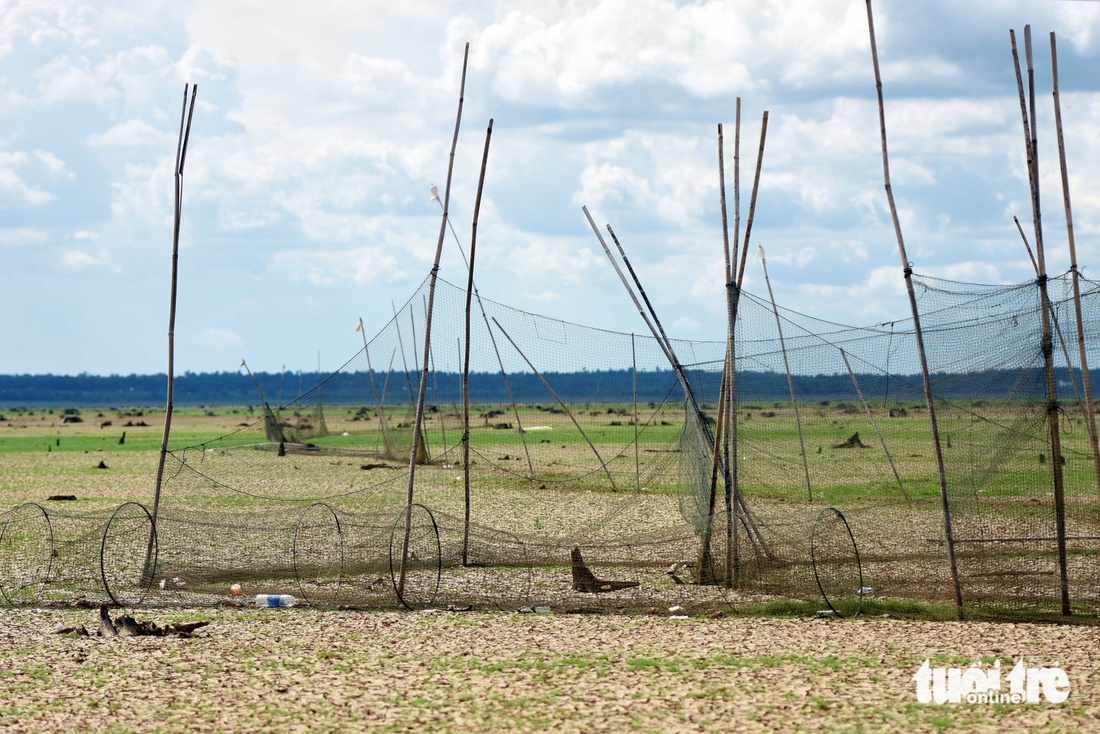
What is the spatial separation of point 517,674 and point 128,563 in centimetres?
635

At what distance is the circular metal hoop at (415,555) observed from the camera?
9758 mm

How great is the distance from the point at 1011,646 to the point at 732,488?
3.25 m

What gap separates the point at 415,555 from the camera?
10.7 m

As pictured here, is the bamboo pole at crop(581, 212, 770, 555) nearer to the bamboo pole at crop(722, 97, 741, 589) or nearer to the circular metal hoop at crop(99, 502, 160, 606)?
the bamboo pole at crop(722, 97, 741, 589)

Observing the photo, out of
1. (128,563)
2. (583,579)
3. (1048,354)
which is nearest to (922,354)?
(1048,354)

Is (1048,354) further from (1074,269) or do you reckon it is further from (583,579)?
(583,579)

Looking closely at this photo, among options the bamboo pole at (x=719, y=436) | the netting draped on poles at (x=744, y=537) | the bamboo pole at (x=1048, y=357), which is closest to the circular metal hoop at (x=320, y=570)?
the netting draped on poles at (x=744, y=537)

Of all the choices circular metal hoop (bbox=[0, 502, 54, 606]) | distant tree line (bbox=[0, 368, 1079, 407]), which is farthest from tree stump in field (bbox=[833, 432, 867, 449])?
circular metal hoop (bbox=[0, 502, 54, 606])

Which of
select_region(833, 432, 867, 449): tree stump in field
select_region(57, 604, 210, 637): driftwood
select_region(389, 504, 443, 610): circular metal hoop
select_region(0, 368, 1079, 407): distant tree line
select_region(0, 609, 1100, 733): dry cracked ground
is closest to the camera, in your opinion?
select_region(0, 609, 1100, 733): dry cracked ground

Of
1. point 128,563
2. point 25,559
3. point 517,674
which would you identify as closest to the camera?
point 517,674

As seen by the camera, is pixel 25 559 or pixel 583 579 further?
pixel 25 559

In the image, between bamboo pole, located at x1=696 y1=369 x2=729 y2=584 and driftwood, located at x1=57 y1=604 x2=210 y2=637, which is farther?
bamboo pole, located at x1=696 y1=369 x2=729 y2=584

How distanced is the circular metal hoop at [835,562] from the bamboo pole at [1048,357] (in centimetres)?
158

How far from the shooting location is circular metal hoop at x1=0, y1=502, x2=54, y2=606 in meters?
9.71
